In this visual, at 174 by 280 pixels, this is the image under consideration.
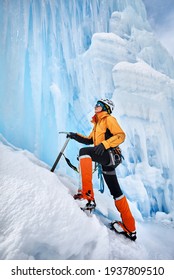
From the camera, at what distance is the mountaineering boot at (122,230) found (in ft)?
5.00

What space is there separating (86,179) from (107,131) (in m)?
0.37

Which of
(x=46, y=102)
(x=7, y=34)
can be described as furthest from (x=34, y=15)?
(x=46, y=102)

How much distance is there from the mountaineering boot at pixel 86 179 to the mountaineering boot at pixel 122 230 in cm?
28

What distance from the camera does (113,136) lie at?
1.55 meters

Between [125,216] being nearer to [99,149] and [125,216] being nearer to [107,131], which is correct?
[99,149]

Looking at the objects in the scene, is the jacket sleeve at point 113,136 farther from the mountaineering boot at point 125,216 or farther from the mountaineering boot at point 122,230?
the mountaineering boot at point 122,230

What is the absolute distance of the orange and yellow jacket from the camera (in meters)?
1.54

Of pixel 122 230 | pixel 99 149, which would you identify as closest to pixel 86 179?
pixel 99 149

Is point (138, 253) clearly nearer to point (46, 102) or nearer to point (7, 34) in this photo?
point (46, 102)

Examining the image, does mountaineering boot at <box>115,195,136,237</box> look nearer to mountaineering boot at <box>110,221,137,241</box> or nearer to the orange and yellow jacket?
mountaineering boot at <box>110,221,137,241</box>

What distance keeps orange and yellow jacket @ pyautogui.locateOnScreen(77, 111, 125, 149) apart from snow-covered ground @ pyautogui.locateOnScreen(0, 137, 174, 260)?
41 centimetres

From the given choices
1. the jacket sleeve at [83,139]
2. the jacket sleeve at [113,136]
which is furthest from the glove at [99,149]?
the jacket sleeve at [83,139]

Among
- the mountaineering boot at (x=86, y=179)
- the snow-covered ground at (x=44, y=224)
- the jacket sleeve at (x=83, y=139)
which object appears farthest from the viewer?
the jacket sleeve at (x=83, y=139)

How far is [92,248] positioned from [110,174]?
1.62 feet
